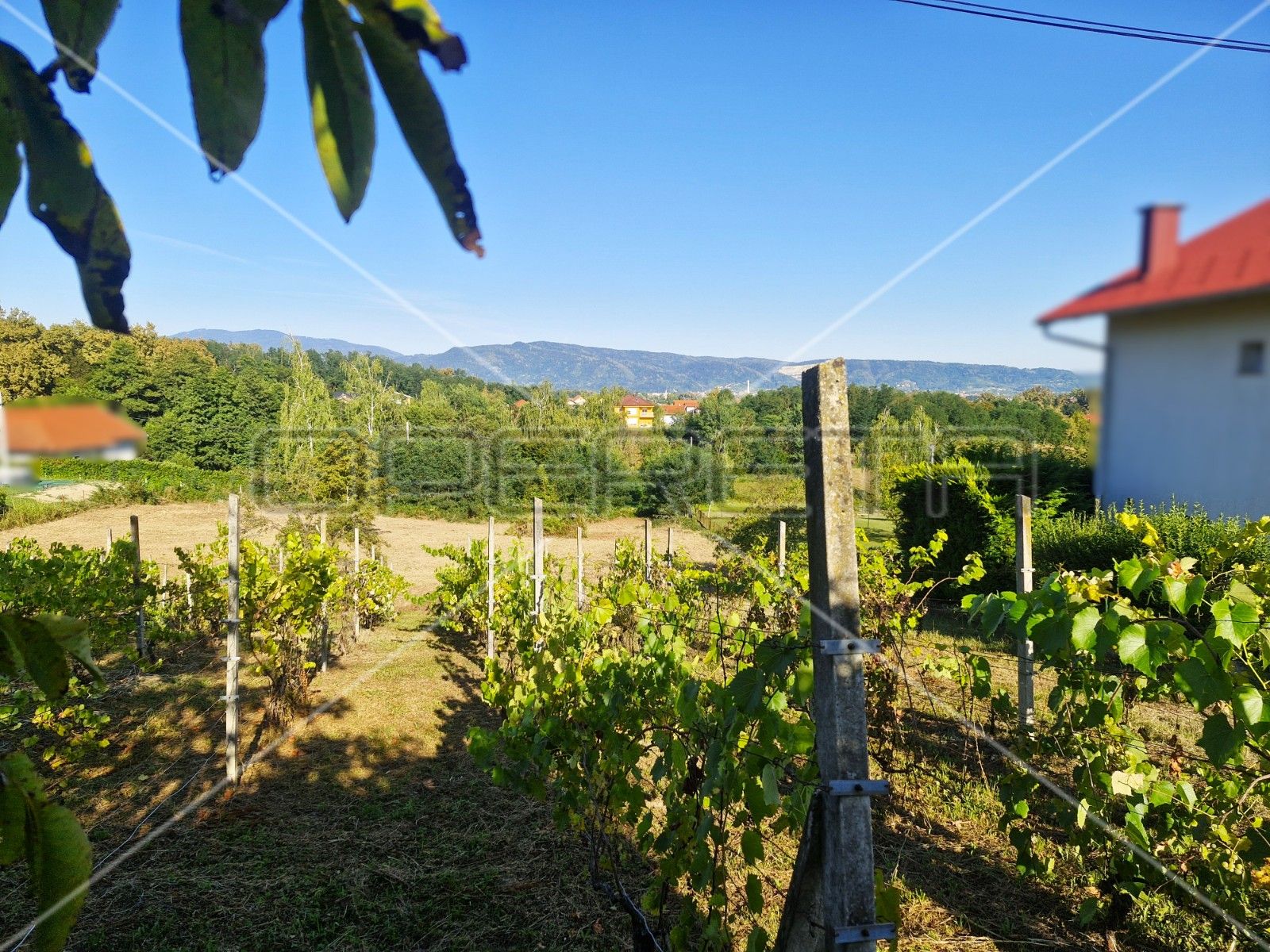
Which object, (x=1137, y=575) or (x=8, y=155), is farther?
(x=1137, y=575)

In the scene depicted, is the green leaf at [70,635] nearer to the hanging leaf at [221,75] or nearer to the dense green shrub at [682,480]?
the hanging leaf at [221,75]

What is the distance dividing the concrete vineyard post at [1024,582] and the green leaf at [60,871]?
17.3 ft

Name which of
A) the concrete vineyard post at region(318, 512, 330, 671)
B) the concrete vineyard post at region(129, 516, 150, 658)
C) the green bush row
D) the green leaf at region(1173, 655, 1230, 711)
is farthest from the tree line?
the concrete vineyard post at region(129, 516, 150, 658)

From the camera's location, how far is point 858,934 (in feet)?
5.00

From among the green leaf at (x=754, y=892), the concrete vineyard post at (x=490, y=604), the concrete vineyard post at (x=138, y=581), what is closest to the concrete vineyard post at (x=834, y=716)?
the green leaf at (x=754, y=892)

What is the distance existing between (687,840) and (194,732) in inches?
195

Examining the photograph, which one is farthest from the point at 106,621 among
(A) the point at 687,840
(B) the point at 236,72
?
(B) the point at 236,72

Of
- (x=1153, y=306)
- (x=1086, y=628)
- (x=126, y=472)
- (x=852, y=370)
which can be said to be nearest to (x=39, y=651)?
(x=126, y=472)

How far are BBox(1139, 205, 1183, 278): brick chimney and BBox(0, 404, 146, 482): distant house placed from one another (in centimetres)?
50

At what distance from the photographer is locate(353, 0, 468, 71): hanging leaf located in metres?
0.39

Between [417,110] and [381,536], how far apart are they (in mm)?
18135

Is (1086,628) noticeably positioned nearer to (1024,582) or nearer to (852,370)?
(852,370)

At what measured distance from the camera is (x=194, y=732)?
19.4 ft

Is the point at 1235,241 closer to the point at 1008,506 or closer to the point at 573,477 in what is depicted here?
the point at 1008,506
